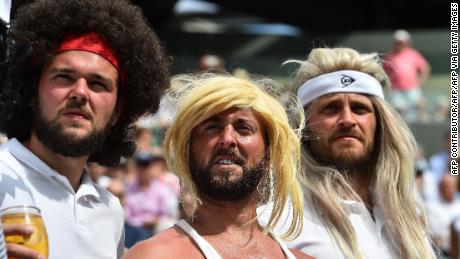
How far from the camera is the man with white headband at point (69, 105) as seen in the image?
3.30m

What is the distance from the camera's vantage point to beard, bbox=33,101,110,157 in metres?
3.33

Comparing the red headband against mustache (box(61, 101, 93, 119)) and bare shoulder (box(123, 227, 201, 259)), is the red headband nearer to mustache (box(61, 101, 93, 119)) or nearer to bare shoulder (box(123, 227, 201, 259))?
mustache (box(61, 101, 93, 119))

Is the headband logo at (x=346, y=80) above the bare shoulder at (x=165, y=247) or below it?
above

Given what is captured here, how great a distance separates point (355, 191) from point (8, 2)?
1.82 meters

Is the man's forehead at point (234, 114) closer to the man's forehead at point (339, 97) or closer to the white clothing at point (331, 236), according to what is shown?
the white clothing at point (331, 236)

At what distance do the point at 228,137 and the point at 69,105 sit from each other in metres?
0.65

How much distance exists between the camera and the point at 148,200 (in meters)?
8.42

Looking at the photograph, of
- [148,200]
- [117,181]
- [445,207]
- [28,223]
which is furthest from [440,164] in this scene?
[28,223]

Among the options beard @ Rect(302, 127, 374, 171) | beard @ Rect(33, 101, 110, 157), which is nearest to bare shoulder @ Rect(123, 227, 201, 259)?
beard @ Rect(33, 101, 110, 157)

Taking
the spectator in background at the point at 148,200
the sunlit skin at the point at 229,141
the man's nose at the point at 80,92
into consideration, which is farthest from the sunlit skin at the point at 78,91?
the spectator in background at the point at 148,200

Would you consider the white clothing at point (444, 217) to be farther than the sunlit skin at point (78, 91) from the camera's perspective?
Yes

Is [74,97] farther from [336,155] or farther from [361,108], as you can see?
[361,108]

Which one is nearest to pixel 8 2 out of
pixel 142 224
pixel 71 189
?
pixel 71 189

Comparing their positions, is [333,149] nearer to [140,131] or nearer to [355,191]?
[355,191]
